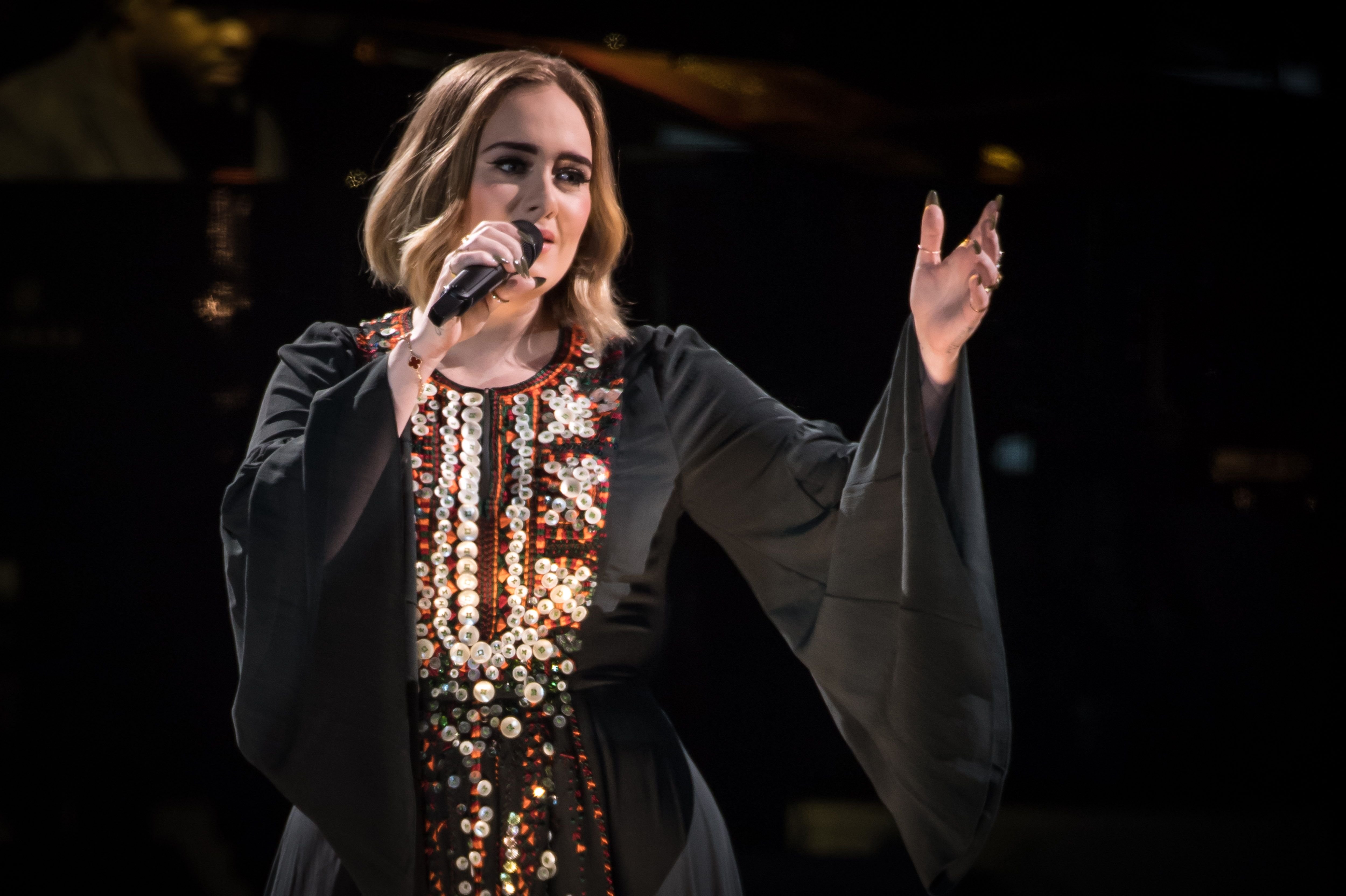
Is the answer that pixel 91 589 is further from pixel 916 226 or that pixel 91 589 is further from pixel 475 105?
pixel 916 226

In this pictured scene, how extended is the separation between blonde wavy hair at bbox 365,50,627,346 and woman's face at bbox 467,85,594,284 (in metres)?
0.01

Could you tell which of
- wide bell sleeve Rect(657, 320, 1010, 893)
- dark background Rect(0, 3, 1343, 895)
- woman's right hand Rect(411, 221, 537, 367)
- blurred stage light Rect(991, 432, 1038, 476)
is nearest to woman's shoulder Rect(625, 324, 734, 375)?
wide bell sleeve Rect(657, 320, 1010, 893)

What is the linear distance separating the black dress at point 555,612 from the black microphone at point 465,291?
7 cm

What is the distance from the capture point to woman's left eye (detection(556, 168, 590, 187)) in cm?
112

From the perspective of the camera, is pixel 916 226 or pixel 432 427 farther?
pixel 916 226

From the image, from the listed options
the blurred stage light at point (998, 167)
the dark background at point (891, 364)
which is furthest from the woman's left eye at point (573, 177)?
the blurred stage light at point (998, 167)

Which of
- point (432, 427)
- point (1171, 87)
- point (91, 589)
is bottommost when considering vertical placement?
point (91, 589)

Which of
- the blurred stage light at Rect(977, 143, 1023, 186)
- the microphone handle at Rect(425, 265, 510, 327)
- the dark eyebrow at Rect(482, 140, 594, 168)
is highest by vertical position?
the blurred stage light at Rect(977, 143, 1023, 186)

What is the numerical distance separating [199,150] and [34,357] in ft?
1.26

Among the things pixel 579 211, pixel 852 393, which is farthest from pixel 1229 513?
pixel 579 211

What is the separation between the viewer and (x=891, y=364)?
5.30 ft

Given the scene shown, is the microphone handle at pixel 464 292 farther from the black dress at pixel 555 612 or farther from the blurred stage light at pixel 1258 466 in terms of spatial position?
the blurred stage light at pixel 1258 466

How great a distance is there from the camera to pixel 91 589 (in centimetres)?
162

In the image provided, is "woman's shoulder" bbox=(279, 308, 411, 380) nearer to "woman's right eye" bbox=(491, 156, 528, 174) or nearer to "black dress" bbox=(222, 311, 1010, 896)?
"black dress" bbox=(222, 311, 1010, 896)
